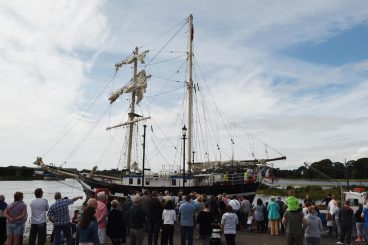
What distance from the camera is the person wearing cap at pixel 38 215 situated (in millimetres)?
12594

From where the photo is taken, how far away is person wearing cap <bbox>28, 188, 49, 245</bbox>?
41.3 ft

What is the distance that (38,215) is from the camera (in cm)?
1276

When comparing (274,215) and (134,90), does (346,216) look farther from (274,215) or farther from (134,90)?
(134,90)

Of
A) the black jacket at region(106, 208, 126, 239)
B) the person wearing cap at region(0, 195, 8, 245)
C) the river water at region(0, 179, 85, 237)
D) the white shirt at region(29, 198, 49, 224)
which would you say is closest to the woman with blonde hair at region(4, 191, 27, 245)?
the white shirt at region(29, 198, 49, 224)

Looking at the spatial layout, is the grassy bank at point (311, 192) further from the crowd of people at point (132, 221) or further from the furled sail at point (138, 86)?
the crowd of people at point (132, 221)

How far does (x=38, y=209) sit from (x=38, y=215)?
24 cm

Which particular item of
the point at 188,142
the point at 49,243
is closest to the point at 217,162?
the point at 188,142

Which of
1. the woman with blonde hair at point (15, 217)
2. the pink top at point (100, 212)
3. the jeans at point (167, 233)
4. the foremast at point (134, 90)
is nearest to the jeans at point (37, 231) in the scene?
the woman with blonde hair at point (15, 217)

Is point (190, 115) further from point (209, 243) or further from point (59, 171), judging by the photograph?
point (209, 243)

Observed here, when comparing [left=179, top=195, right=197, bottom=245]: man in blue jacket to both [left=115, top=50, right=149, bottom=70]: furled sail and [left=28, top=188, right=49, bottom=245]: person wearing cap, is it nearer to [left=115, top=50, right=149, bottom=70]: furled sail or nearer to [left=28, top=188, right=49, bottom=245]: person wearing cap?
[left=28, top=188, right=49, bottom=245]: person wearing cap

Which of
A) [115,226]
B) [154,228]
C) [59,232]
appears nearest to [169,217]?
[154,228]

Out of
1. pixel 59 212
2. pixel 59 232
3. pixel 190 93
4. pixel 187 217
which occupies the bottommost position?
pixel 59 232

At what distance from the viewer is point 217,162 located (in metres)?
45.8

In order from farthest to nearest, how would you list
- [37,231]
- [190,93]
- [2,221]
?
[190,93] < [2,221] < [37,231]
